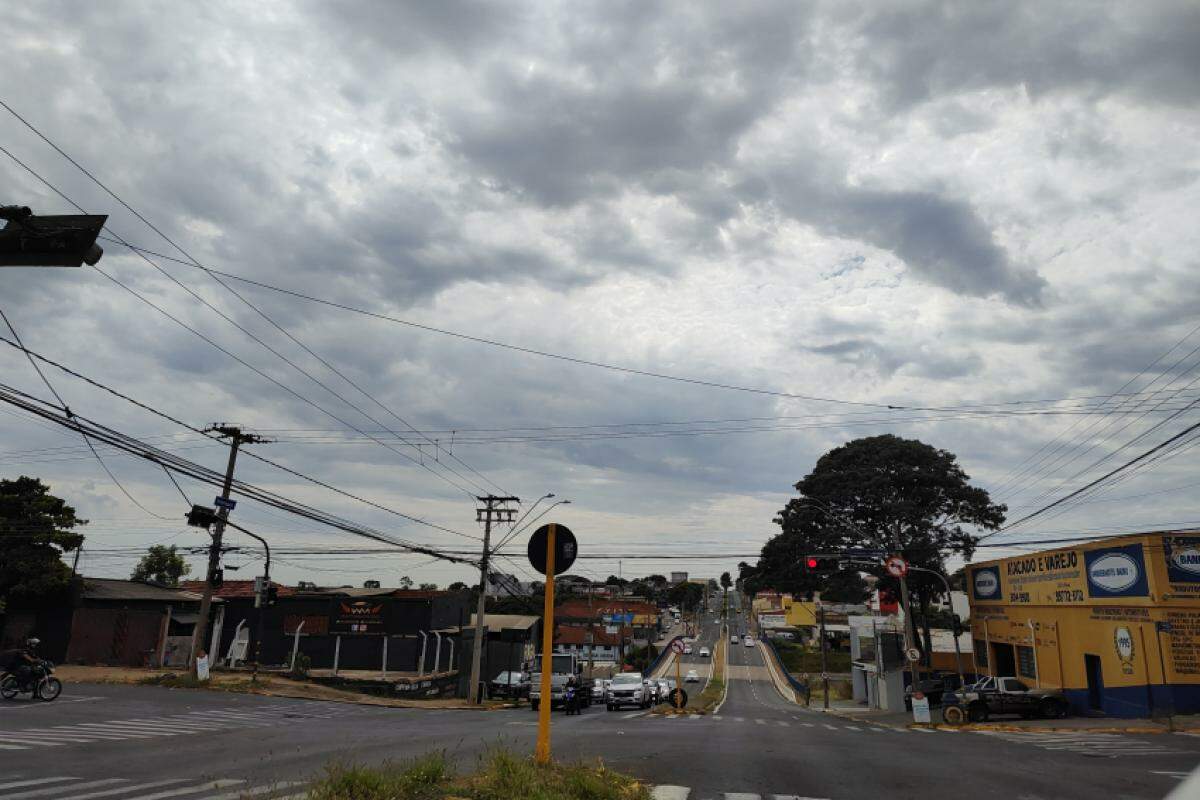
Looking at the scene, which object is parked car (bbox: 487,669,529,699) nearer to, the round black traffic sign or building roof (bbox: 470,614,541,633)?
Answer: building roof (bbox: 470,614,541,633)

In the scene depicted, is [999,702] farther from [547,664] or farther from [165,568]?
[165,568]

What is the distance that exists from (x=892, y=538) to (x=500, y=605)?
69.4 meters

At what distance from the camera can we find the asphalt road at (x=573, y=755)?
1086cm

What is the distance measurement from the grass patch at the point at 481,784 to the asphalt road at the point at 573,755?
3.69ft

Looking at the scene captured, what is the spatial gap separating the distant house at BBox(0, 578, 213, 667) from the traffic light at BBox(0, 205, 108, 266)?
40.3 metres

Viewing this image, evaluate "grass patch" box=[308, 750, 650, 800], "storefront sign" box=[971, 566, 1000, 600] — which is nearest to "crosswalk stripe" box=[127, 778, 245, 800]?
"grass patch" box=[308, 750, 650, 800]

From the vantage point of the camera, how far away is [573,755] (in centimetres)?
1348

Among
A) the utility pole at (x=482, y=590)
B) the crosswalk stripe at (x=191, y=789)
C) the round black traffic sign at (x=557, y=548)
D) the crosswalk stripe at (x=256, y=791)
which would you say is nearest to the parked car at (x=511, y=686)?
the utility pole at (x=482, y=590)

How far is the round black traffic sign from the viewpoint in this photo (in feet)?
31.7

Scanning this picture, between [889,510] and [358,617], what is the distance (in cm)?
3480

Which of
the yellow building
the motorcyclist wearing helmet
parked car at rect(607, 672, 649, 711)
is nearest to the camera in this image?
the motorcyclist wearing helmet

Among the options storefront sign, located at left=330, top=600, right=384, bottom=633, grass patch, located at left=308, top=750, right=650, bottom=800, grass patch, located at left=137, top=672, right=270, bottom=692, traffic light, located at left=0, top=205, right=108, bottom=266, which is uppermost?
traffic light, located at left=0, top=205, right=108, bottom=266

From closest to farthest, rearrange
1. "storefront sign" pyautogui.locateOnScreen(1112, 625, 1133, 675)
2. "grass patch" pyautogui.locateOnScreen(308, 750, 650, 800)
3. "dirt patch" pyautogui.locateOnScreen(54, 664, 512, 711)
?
"grass patch" pyautogui.locateOnScreen(308, 750, 650, 800), "storefront sign" pyautogui.locateOnScreen(1112, 625, 1133, 675), "dirt patch" pyautogui.locateOnScreen(54, 664, 512, 711)

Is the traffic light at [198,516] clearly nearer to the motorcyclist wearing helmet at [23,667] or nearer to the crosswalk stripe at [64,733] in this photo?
the motorcyclist wearing helmet at [23,667]
